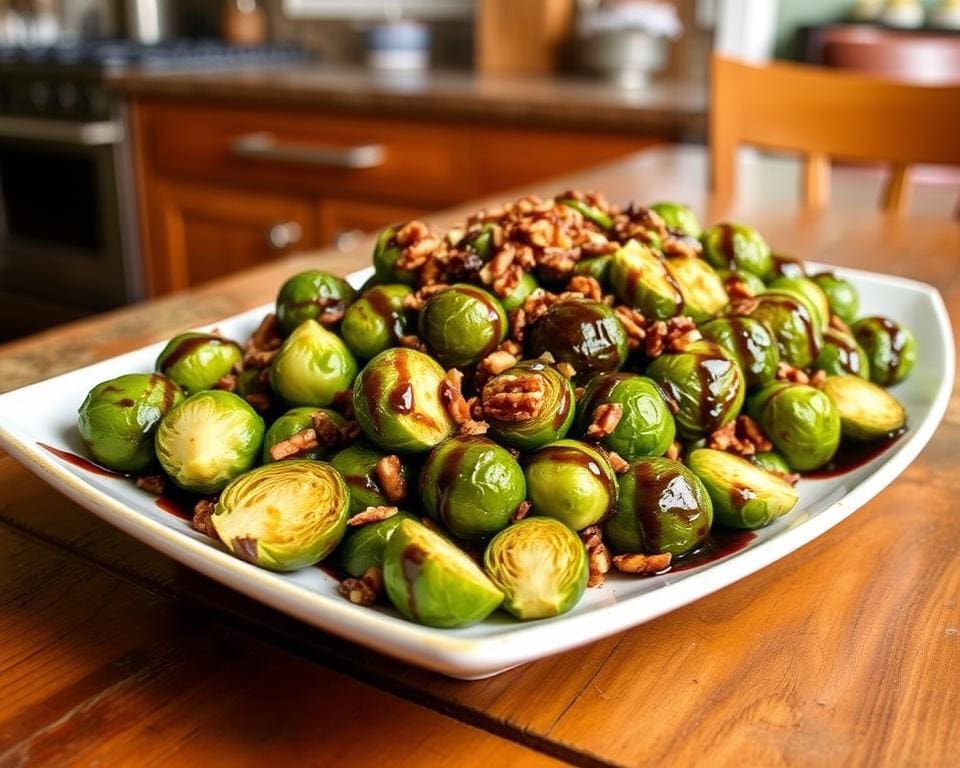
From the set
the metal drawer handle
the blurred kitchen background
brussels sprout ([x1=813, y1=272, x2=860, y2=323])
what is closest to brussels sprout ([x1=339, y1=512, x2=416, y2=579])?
brussels sprout ([x1=813, y1=272, x2=860, y2=323])

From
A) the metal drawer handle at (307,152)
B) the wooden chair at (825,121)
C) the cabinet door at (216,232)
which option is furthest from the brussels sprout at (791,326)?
the cabinet door at (216,232)

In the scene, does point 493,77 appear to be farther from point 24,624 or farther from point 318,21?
point 24,624

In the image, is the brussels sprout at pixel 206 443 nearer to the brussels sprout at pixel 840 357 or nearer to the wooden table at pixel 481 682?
the wooden table at pixel 481 682

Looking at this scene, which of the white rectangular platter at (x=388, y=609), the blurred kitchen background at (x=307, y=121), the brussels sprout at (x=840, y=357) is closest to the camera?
the white rectangular platter at (x=388, y=609)

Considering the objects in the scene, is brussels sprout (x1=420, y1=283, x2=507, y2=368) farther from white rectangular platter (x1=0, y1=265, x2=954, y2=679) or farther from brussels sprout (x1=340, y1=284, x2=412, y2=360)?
white rectangular platter (x1=0, y1=265, x2=954, y2=679)

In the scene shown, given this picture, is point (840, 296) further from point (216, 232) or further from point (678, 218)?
point (216, 232)

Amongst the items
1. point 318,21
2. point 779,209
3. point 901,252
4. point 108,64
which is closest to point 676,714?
point 901,252
